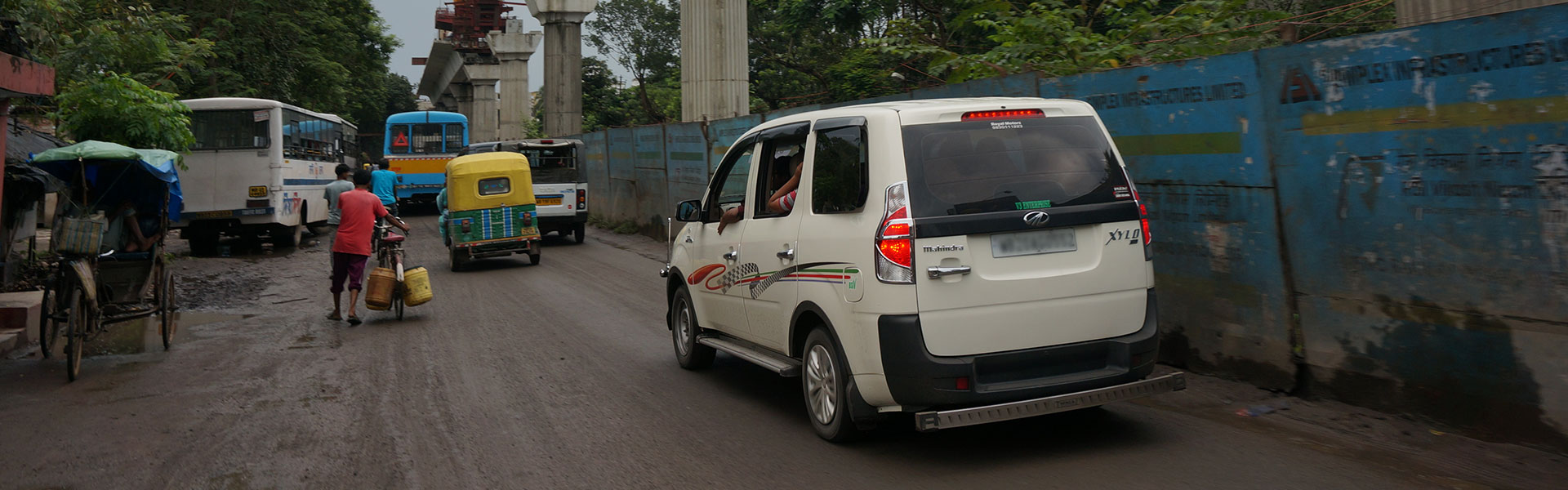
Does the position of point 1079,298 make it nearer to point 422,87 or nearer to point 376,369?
point 376,369

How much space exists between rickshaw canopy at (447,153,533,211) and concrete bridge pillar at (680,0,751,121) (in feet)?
22.1

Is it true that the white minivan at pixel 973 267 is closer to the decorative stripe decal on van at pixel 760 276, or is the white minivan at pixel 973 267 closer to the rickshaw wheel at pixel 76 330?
the decorative stripe decal on van at pixel 760 276

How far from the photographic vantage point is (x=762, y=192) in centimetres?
660

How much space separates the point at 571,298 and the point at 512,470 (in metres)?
7.49

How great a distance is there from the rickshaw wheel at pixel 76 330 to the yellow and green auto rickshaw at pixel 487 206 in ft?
25.6

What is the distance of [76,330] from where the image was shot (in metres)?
8.23

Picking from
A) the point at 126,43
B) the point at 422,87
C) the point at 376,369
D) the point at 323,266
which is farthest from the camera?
the point at 422,87

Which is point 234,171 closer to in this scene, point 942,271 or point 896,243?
point 896,243

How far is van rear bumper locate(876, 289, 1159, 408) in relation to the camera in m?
4.93

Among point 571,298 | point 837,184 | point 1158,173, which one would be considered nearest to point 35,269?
point 571,298

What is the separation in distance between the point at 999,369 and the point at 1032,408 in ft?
0.75

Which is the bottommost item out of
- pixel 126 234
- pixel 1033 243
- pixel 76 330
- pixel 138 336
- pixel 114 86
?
pixel 138 336

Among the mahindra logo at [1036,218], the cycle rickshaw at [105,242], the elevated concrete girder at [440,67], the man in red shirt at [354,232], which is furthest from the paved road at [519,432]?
the elevated concrete girder at [440,67]

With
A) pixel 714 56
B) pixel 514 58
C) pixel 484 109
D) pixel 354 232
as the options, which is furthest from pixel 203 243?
pixel 484 109
